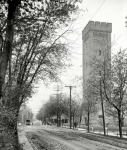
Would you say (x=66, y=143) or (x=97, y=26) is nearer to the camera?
(x=66, y=143)

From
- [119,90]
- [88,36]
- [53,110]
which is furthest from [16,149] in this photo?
[53,110]

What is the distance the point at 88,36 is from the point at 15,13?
7562 cm

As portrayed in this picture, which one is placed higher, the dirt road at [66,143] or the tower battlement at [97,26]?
the tower battlement at [97,26]

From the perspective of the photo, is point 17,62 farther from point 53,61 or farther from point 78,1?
point 78,1

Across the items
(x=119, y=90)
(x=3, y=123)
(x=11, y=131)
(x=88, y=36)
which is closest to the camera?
(x=3, y=123)

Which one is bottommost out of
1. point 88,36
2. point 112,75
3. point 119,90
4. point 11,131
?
point 11,131

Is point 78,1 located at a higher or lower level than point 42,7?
higher

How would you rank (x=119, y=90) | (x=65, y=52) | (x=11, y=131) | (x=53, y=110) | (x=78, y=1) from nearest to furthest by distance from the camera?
(x=78, y=1), (x=11, y=131), (x=65, y=52), (x=119, y=90), (x=53, y=110)

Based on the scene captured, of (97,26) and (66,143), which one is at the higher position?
(97,26)

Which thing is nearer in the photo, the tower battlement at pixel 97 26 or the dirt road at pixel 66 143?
the dirt road at pixel 66 143

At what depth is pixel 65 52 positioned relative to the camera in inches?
532

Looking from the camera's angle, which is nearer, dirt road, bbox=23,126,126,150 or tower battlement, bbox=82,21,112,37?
dirt road, bbox=23,126,126,150

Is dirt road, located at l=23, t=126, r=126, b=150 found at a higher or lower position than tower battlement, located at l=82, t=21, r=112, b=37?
lower

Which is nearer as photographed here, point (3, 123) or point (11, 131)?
point (3, 123)
